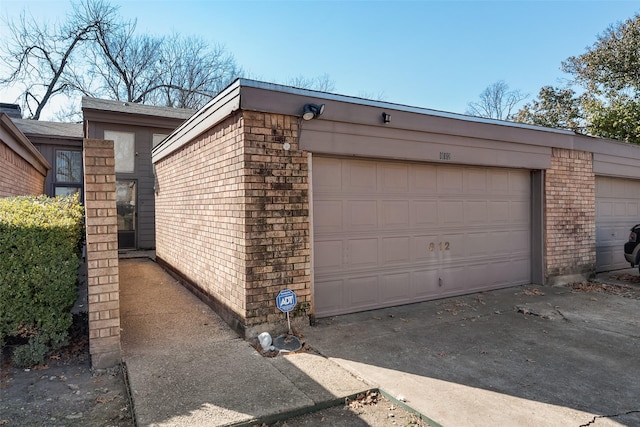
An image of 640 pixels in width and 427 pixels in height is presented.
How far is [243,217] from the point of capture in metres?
4.39

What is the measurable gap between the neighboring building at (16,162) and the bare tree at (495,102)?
29375mm

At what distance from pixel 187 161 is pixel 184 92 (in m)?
20.9

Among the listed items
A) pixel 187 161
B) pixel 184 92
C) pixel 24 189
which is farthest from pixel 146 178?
pixel 184 92

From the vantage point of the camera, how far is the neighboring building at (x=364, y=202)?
454cm

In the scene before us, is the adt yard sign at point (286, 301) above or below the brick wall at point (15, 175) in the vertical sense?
below

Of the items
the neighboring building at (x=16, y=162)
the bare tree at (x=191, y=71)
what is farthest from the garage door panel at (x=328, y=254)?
the bare tree at (x=191, y=71)

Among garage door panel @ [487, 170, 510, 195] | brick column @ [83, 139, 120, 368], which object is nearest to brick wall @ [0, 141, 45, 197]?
brick column @ [83, 139, 120, 368]

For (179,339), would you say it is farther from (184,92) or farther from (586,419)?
(184,92)

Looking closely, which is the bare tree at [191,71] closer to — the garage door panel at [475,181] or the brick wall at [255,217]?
the garage door panel at [475,181]

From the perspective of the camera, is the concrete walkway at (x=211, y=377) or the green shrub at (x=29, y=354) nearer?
the concrete walkway at (x=211, y=377)

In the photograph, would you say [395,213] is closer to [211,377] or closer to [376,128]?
[376,128]

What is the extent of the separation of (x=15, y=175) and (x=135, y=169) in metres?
3.22

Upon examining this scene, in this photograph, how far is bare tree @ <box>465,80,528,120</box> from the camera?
3058cm

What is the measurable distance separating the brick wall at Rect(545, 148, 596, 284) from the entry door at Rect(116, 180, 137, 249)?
10964 millimetres
